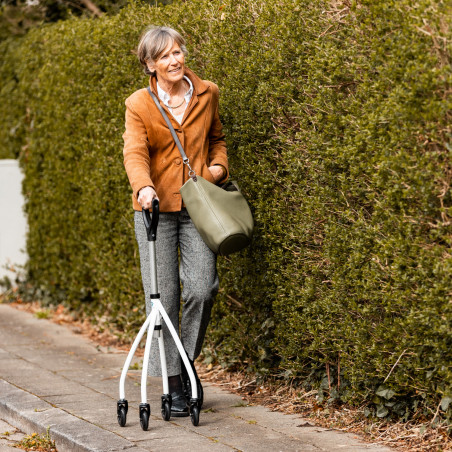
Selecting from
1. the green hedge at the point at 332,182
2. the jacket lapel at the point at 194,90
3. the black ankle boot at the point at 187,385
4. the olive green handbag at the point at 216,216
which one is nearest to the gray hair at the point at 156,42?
the jacket lapel at the point at 194,90

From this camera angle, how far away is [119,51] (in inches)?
268

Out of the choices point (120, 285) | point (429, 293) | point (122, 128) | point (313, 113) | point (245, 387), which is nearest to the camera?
point (429, 293)

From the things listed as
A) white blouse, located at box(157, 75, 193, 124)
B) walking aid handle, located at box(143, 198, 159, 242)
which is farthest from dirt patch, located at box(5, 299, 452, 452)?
white blouse, located at box(157, 75, 193, 124)

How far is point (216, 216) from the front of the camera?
4477 mm

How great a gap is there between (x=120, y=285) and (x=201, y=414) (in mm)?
2453

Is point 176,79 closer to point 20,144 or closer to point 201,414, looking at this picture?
point 201,414

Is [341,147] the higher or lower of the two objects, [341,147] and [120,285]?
the higher

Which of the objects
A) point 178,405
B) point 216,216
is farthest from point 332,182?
point 178,405

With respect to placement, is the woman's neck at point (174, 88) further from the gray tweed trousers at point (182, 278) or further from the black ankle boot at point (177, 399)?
the black ankle boot at point (177, 399)

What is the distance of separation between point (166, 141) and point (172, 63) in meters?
0.43

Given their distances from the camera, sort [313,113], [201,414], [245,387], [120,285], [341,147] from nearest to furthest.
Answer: [341,147]
[313,113]
[201,414]
[245,387]
[120,285]

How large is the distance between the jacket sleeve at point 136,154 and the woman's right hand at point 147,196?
1.0 inches

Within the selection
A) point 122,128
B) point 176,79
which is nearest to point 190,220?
point 176,79

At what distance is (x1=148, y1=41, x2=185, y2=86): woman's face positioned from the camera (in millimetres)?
4641
